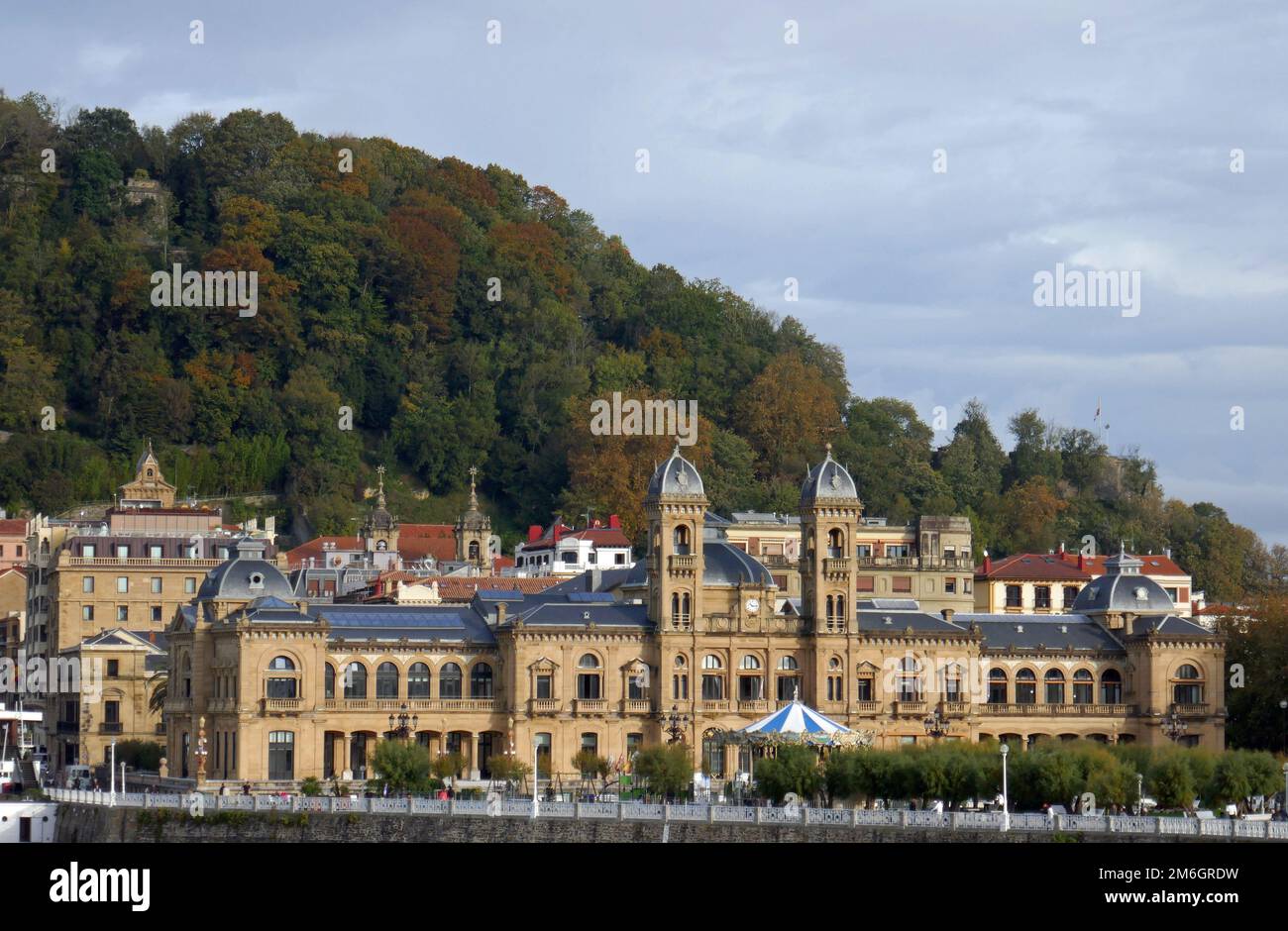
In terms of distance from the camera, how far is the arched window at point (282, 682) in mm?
112562

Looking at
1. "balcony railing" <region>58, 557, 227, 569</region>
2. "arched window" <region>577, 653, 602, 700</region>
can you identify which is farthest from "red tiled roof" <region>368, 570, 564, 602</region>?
"arched window" <region>577, 653, 602, 700</region>

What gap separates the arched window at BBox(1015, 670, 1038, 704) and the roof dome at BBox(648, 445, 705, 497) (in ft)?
50.3

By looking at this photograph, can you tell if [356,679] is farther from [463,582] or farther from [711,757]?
[463,582]

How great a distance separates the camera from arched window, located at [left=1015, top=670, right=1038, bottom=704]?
403ft

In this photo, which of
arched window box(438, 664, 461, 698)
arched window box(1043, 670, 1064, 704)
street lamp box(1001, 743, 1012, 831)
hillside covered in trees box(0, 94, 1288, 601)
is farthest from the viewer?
hillside covered in trees box(0, 94, 1288, 601)

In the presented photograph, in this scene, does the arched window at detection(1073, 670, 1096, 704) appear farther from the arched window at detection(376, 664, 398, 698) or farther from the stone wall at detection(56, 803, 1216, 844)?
the stone wall at detection(56, 803, 1216, 844)

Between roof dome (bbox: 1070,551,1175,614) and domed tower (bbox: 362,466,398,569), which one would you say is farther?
domed tower (bbox: 362,466,398,569)

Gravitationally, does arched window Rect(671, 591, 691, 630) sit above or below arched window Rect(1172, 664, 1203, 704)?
above

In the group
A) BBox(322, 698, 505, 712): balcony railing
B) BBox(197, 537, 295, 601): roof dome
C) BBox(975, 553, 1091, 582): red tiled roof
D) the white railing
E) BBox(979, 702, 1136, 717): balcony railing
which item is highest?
BBox(975, 553, 1091, 582): red tiled roof

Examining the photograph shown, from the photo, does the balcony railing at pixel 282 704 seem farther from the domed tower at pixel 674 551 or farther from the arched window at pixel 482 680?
the domed tower at pixel 674 551

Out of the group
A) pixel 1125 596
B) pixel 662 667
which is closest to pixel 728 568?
pixel 662 667
